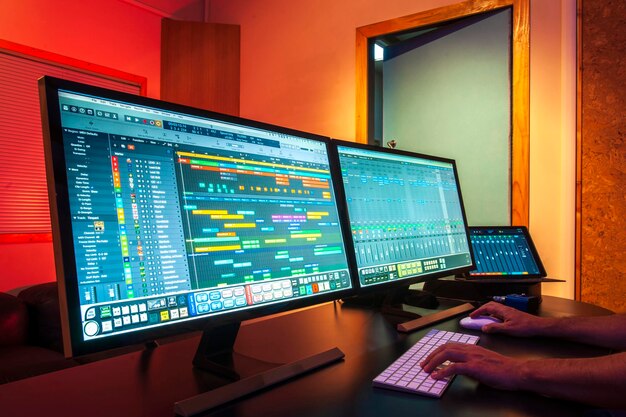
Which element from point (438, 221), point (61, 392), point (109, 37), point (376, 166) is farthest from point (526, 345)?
point (109, 37)

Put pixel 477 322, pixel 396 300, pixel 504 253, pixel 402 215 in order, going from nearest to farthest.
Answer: pixel 477 322 → pixel 402 215 → pixel 396 300 → pixel 504 253

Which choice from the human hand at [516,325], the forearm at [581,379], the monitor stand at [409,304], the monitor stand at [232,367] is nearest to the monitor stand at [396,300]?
the monitor stand at [409,304]

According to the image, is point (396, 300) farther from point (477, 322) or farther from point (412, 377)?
point (412, 377)

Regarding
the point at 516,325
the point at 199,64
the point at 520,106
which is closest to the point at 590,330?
the point at 516,325

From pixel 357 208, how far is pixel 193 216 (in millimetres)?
561

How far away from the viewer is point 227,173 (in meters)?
0.89

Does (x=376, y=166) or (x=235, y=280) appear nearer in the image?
(x=235, y=280)

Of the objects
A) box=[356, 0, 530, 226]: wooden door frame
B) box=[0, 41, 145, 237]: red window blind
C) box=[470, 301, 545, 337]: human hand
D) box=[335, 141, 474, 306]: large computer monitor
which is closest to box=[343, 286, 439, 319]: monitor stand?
box=[335, 141, 474, 306]: large computer monitor

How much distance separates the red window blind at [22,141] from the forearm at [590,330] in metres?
3.29

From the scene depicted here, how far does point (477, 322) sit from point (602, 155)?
131 centimetres

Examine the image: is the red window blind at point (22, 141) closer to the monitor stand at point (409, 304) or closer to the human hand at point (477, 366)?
the monitor stand at point (409, 304)

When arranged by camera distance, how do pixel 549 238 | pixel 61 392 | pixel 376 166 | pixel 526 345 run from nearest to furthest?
pixel 61 392
pixel 526 345
pixel 376 166
pixel 549 238

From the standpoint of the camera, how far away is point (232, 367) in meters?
0.89

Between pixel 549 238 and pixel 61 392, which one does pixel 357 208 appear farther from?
pixel 549 238
